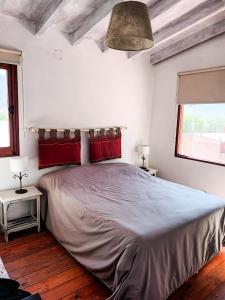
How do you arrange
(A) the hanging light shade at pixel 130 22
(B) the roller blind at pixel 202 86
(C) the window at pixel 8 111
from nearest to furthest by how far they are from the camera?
(A) the hanging light shade at pixel 130 22
(C) the window at pixel 8 111
(B) the roller blind at pixel 202 86

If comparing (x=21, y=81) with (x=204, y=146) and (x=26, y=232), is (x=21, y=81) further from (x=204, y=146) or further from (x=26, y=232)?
(x=204, y=146)

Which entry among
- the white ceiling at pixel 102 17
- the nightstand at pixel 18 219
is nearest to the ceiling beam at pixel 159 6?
the white ceiling at pixel 102 17

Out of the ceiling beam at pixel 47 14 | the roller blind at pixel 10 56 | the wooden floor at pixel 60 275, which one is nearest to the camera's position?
the wooden floor at pixel 60 275

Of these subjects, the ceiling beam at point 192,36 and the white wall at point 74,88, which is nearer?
the white wall at point 74,88

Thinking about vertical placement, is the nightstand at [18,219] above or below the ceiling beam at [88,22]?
below

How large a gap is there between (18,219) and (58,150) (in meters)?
1.00

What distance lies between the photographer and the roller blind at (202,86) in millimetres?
3209

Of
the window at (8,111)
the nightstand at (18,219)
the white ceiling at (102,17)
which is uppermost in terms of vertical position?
the white ceiling at (102,17)

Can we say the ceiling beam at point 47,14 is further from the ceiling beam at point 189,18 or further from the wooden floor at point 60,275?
the wooden floor at point 60,275

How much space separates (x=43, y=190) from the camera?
9.73ft

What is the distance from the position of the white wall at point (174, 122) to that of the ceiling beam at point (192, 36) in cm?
13

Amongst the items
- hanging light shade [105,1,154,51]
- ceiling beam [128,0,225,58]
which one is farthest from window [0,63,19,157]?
ceiling beam [128,0,225,58]

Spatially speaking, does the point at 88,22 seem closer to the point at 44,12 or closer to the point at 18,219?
the point at 44,12

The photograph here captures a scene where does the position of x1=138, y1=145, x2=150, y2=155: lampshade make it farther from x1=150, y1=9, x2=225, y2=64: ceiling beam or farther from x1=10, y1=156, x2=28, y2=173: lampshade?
x1=10, y1=156, x2=28, y2=173: lampshade
